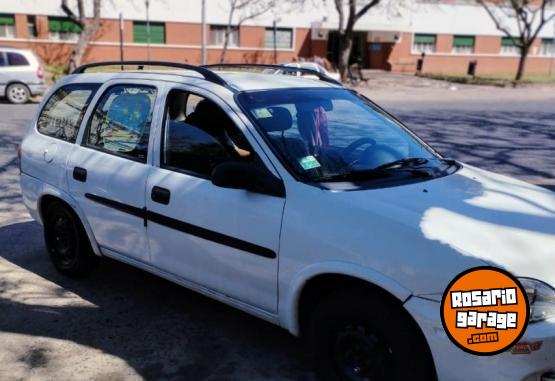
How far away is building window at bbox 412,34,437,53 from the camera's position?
41.4 meters

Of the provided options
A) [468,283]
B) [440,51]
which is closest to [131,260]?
[468,283]

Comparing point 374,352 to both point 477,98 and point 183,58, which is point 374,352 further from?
point 183,58

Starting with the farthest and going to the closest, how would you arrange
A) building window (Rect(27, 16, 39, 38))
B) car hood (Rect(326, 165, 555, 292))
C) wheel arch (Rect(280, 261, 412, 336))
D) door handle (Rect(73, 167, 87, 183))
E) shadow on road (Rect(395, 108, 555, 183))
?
1. building window (Rect(27, 16, 39, 38))
2. shadow on road (Rect(395, 108, 555, 183))
3. door handle (Rect(73, 167, 87, 183))
4. wheel arch (Rect(280, 261, 412, 336))
5. car hood (Rect(326, 165, 555, 292))

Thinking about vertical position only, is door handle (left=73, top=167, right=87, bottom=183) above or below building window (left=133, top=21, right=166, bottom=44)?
below

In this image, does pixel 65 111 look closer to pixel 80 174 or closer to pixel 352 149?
pixel 80 174

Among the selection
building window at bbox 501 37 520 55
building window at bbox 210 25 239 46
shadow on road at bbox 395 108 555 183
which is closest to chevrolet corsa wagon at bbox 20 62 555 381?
shadow on road at bbox 395 108 555 183

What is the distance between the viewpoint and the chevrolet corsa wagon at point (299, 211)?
254 cm

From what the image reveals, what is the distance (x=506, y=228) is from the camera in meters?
2.70

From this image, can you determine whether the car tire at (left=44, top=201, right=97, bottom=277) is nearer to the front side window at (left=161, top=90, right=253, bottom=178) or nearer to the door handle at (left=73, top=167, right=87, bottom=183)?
the door handle at (left=73, top=167, right=87, bottom=183)

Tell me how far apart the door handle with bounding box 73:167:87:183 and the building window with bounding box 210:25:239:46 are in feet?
108

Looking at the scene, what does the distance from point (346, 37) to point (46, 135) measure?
24386 mm

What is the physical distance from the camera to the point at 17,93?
55.9 feet

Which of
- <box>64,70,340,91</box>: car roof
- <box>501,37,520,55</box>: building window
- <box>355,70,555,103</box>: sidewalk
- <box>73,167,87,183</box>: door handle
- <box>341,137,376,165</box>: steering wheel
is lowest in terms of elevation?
<box>355,70,555,103</box>: sidewalk

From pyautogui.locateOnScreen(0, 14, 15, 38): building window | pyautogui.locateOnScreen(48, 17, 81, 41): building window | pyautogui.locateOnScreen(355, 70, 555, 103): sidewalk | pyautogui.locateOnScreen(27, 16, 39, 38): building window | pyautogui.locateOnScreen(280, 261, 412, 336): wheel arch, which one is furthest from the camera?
pyautogui.locateOnScreen(48, 17, 81, 41): building window
